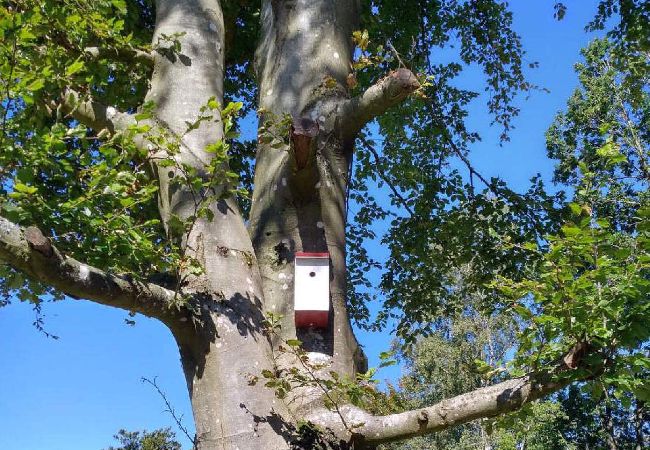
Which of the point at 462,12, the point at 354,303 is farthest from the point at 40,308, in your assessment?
the point at 462,12

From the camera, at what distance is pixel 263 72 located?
396cm

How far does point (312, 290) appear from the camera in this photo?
9.94ft

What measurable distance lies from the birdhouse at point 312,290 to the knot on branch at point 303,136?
49 cm

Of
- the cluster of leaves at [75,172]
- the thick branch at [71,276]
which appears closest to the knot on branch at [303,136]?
the cluster of leaves at [75,172]

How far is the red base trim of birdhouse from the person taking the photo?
A: 3.00 meters

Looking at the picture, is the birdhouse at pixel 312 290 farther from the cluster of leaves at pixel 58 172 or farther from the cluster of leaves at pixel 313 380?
the cluster of leaves at pixel 58 172

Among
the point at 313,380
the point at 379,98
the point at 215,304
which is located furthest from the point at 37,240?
the point at 379,98

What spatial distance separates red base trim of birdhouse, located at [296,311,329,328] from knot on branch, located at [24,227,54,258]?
1.20 m

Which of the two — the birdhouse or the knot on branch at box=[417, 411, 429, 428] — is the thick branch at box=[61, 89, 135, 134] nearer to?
the birdhouse

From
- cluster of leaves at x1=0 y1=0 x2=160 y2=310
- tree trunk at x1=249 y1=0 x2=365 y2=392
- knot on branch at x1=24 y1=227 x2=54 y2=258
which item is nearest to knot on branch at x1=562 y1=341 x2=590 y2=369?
tree trunk at x1=249 y1=0 x2=365 y2=392

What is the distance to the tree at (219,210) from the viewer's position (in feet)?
7.95

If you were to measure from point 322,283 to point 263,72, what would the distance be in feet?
5.12

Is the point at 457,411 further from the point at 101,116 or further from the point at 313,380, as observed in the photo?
the point at 101,116

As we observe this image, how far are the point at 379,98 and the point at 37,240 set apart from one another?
1736 millimetres
